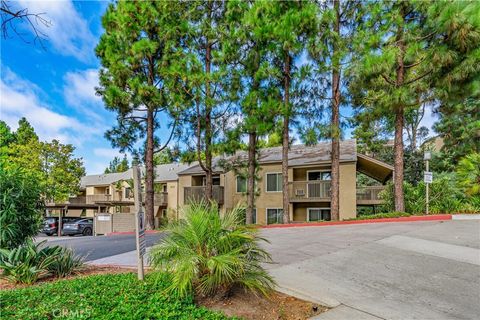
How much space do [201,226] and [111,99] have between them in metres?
13.3

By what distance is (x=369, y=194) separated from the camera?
17.7 metres

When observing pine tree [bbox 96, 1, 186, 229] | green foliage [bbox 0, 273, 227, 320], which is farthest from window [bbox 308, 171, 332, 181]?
green foliage [bbox 0, 273, 227, 320]

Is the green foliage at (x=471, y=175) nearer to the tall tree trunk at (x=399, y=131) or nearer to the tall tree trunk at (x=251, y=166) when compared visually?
the tall tree trunk at (x=399, y=131)

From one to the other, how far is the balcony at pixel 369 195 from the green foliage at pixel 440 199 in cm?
212

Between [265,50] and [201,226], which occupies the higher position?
[265,50]

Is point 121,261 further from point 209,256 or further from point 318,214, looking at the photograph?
point 318,214

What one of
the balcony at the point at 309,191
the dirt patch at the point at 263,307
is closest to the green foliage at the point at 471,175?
the balcony at the point at 309,191

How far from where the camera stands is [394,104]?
41.7 feet

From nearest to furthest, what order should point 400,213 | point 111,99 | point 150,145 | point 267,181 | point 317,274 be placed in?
point 317,274 < point 400,213 < point 111,99 < point 150,145 < point 267,181

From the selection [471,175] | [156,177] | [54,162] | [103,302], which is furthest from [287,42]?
[54,162]

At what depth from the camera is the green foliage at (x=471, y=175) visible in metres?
12.7

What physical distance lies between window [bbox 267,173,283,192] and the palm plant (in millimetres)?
15143

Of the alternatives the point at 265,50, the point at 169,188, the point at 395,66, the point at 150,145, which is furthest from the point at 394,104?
the point at 169,188

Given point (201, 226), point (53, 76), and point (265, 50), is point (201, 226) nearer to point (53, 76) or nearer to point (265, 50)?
point (53, 76)
